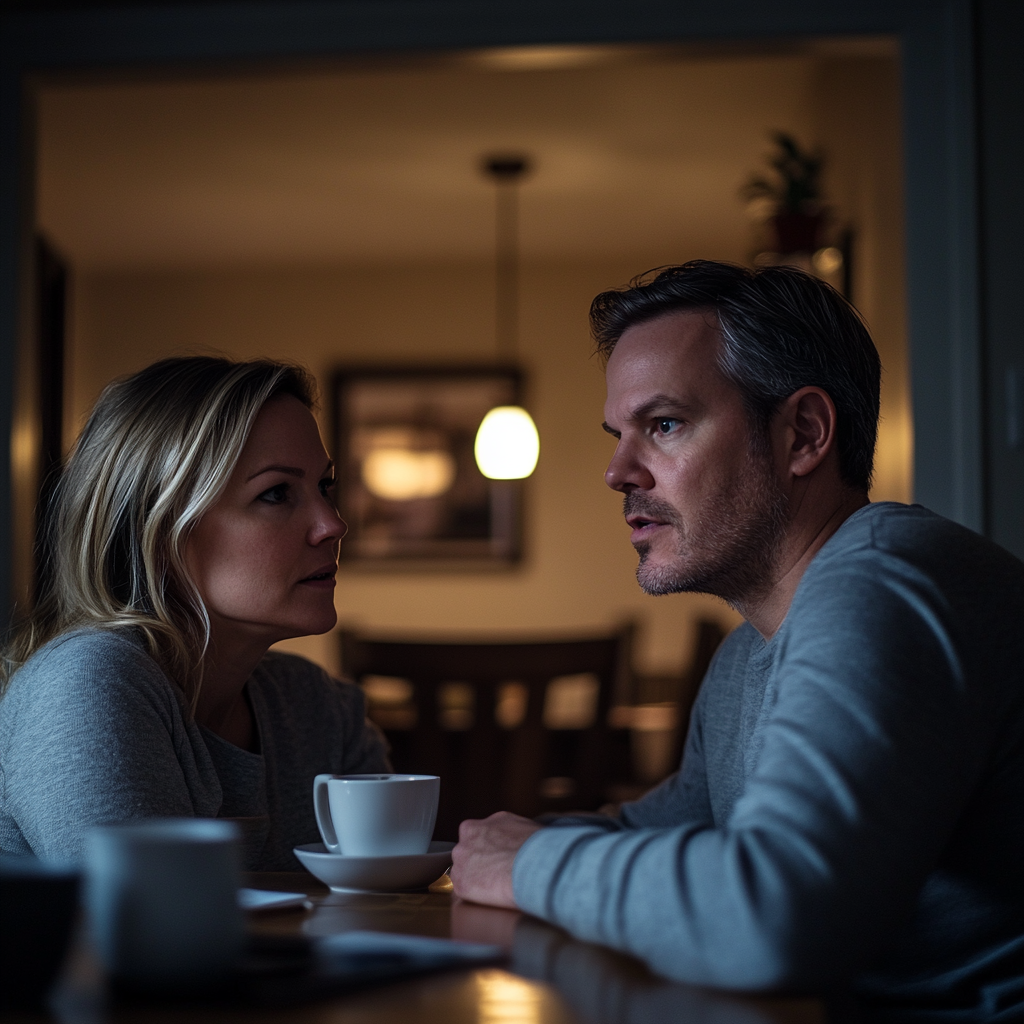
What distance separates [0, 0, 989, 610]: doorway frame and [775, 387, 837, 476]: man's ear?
87cm

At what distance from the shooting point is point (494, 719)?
252cm

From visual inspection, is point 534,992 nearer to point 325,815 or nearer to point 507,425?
point 325,815

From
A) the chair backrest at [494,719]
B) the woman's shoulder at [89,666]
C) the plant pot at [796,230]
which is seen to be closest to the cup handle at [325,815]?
the woman's shoulder at [89,666]

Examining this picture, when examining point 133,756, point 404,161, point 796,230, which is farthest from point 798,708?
point 404,161

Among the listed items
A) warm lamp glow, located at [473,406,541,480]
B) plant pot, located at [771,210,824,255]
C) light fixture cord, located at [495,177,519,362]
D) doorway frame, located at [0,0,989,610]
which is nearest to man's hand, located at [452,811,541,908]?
doorway frame, located at [0,0,989,610]

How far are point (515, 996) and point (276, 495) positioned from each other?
888 millimetres

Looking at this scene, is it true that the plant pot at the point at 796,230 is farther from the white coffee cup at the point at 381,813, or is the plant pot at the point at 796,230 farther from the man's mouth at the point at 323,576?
the white coffee cup at the point at 381,813

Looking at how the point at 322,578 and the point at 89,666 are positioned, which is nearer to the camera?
the point at 89,666

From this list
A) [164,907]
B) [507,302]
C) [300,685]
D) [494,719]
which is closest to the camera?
[164,907]

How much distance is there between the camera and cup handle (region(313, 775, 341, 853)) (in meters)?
1.10

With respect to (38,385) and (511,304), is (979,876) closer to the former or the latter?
(38,385)

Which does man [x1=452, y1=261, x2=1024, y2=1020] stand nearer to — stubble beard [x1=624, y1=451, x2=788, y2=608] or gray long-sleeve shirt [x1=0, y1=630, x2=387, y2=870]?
stubble beard [x1=624, y1=451, x2=788, y2=608]

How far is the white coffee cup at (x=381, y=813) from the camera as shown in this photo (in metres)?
1.05

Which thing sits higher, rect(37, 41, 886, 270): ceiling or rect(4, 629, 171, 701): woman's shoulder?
rect(37, 41, 886, 270): ceiling
